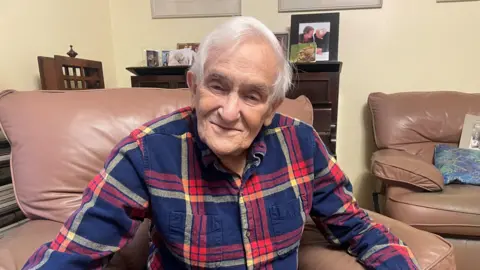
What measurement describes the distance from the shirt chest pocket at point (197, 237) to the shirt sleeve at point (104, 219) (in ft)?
0.28

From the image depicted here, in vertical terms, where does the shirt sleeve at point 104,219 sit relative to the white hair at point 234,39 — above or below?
below

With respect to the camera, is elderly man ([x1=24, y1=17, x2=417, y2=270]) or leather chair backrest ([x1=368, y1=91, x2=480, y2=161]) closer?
elderly man ([x1=24, y1=17, x2=417, y2=270])

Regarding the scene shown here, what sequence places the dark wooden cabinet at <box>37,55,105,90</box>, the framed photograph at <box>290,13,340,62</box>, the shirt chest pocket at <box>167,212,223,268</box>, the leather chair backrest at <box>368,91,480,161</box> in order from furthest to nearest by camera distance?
the framed photograph at <box>290,13,340,62</box> < the leather chair backrest at <box>368,91,480,161</box> < the dark wooden cabinet at <box>37,55,105,90</box> < the shirt chest pocket at <box>167,212,223,268</box>

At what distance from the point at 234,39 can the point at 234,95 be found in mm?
118

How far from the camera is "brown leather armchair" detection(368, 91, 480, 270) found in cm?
153

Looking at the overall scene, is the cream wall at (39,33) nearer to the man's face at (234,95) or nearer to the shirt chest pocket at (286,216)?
the man's face at (234,95)

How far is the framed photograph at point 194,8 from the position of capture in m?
2.44

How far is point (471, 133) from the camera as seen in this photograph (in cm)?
205

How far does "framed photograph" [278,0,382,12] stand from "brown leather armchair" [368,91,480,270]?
63 cm

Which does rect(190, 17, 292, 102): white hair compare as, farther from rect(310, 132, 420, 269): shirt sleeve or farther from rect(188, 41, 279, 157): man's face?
rect(310, 132, 420, 269): shirt sleeve

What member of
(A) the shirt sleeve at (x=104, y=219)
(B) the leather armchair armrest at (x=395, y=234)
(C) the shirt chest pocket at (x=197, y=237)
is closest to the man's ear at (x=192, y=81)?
(A) the shirt sleeve at (x=104, y=219)

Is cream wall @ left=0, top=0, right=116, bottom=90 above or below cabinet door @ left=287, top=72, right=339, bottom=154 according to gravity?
above

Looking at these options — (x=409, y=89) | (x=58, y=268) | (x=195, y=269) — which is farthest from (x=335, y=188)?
(x=409, y=89)

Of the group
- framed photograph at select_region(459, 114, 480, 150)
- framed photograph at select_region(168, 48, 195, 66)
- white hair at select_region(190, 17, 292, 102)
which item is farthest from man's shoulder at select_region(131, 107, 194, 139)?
framed photograph at select_region(459, 114, 480, 150)
